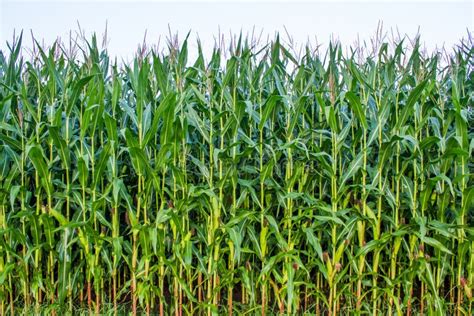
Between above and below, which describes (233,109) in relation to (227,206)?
above

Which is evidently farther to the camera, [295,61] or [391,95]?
[295,61]

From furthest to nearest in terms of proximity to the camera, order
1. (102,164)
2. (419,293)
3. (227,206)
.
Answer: (419,293) < (227,206) < (102,164)

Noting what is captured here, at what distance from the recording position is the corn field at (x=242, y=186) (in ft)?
13.2

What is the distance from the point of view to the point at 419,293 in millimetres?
4656

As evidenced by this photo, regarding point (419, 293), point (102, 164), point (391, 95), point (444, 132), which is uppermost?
point (391, 95)

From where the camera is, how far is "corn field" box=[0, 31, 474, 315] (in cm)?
403

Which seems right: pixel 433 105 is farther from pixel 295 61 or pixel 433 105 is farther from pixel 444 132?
pixel 295 61

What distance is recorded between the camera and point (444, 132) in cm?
415

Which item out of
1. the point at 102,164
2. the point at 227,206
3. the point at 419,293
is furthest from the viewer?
the point at 419,293

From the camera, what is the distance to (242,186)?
13.7ft

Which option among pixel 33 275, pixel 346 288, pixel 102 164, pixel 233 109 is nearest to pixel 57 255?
pixel 33 275

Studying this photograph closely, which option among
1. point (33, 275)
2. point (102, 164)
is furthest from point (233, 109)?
point (33, 275)

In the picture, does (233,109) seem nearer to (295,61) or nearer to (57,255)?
(295,61)

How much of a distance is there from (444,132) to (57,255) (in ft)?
11.0
